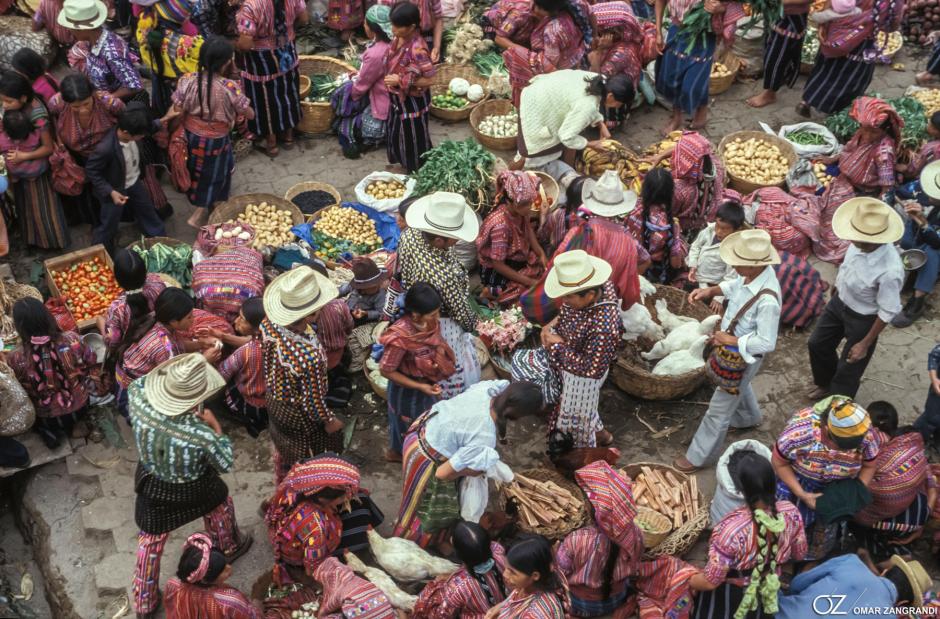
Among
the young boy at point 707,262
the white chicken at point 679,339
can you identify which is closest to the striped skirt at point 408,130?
the young boy at point 707,262

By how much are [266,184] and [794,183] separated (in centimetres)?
461

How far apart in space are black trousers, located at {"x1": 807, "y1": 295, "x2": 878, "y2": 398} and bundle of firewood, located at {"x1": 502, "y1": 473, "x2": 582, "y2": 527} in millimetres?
2115

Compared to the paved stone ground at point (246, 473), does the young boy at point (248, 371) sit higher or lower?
higher

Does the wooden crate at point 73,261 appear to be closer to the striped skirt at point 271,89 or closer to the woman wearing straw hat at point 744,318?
the striped skirt at point 271,89

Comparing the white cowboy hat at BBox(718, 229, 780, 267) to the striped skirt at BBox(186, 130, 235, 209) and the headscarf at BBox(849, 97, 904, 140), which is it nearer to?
the headscarf at BBox(849, 97, 904, 140)

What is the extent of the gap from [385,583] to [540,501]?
1.07 meters

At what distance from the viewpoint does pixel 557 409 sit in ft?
18.6

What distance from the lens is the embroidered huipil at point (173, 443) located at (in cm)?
458

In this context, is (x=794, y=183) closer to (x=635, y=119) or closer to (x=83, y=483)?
(x=635, y=119)

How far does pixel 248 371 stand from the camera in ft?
18.2

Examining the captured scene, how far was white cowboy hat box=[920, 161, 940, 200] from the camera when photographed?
6629 mm

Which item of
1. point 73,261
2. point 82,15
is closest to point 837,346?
Result: point 73,261

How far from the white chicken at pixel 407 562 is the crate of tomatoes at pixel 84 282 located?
2771mm

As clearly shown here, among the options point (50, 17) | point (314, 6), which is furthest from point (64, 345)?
point (314, 6)
